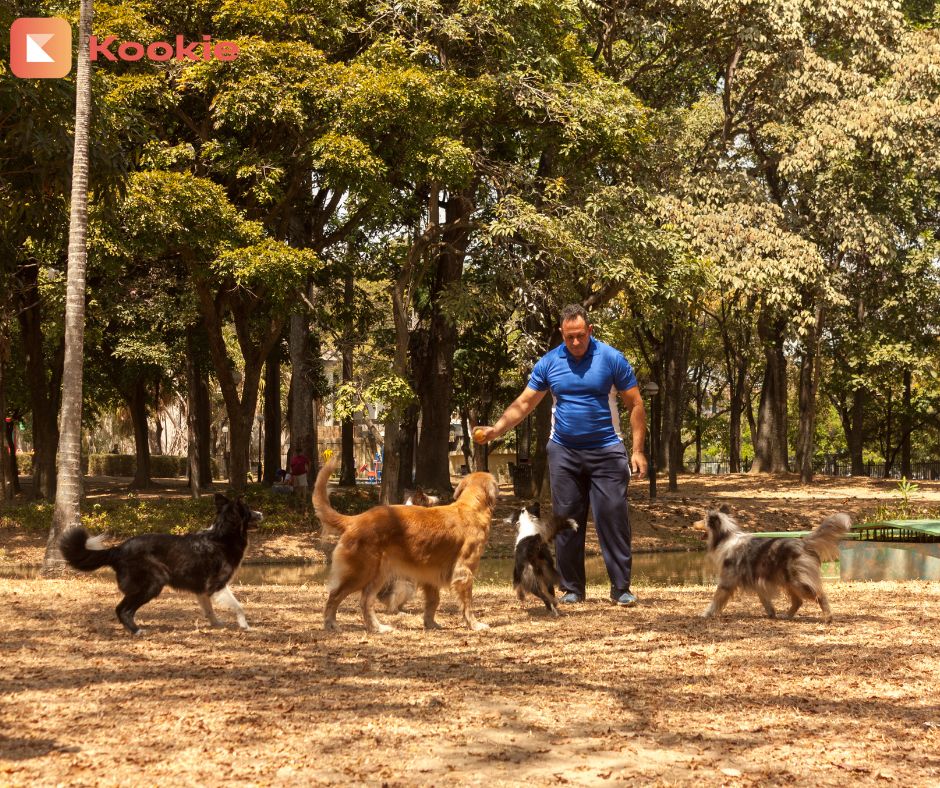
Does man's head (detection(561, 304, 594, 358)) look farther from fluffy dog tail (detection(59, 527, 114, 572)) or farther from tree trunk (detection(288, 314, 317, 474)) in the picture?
tree trunk (detection(288, 314, 317, 474))

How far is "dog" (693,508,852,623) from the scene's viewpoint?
8141mm

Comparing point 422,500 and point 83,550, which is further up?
point 422,500

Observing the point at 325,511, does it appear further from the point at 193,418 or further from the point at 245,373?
the point at 193,418

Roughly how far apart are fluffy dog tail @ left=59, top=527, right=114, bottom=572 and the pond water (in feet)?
24.7

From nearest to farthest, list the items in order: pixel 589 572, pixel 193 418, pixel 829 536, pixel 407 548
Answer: pixel 407 548, pixel 829 536, pixel 589 572, pixel 193 418

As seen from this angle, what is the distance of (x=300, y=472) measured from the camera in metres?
26.5

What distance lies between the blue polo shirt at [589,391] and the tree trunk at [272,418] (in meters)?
22.7

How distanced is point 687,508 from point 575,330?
20.2 m

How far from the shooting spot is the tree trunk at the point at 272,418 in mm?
31422

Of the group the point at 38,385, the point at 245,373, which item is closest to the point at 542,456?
the point at 245,373

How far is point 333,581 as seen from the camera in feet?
25.1

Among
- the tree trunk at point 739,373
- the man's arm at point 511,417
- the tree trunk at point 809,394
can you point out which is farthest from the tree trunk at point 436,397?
the tree trunk at point 739,373

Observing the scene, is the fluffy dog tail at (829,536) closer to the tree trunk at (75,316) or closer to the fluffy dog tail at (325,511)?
the fluffy dog tail at (325,511)

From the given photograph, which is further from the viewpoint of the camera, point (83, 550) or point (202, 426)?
point (202, 426)
